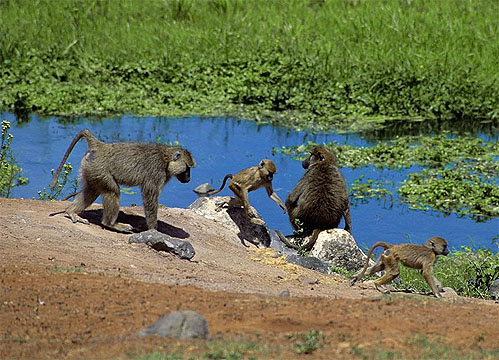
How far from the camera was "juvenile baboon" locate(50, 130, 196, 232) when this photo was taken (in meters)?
11.0

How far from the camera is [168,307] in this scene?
7.75 m

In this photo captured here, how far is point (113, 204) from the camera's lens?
1106 centimetres

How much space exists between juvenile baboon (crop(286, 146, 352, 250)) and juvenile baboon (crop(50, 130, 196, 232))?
206cm

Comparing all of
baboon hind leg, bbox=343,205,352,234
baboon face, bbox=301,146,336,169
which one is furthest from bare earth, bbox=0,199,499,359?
baboon face, bbox=301,146,336,169

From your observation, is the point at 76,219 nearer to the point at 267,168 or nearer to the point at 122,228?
the point at 122,228

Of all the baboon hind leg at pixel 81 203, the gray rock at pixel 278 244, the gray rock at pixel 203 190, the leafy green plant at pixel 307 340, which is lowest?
the gray rock at pixel 278 244

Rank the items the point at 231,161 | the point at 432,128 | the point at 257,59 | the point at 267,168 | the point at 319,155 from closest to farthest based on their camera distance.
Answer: the point at 267,168
the point at 319,155
the point at 231,161
the point at 432,128
the point at 257,59

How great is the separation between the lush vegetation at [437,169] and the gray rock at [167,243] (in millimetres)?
5159

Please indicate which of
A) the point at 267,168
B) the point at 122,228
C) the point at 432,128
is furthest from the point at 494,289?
the point at 432,128

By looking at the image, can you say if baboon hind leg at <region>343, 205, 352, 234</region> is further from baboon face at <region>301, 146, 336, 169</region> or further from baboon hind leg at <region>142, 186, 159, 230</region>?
baboon hind leg at <region>142, 186, 159, 230</region>

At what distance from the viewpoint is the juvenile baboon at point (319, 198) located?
41.4 ft

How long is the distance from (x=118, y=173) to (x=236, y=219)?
2.27 metres

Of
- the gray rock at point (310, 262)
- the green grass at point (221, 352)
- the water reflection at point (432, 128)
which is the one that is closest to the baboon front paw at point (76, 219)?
the gray rock at point (310, 262)

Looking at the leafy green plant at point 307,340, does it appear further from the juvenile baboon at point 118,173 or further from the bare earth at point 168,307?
the juvenile baboon at point 118,173
